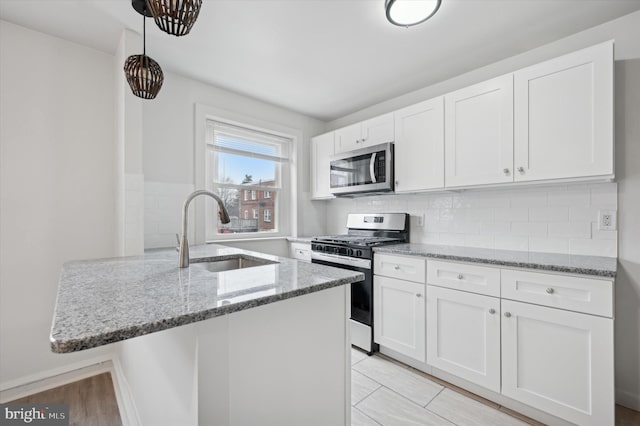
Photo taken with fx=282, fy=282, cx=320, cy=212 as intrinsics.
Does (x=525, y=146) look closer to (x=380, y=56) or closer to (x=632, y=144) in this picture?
(x=632, y=144)

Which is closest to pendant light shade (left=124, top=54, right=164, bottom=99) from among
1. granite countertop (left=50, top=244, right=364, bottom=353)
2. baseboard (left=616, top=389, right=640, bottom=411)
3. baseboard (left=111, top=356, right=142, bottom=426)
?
granite countertop (left=50, top=244, right=364, bottom=353)

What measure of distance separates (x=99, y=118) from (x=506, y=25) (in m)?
3.13

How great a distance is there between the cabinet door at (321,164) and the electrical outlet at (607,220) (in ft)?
7.58

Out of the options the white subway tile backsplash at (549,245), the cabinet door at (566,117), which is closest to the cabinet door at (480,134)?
the cabinet door at (566,117)

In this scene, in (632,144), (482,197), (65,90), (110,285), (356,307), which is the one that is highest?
(65,90)

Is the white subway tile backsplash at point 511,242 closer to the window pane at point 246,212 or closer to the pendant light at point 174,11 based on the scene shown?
the window pane at point 246,212

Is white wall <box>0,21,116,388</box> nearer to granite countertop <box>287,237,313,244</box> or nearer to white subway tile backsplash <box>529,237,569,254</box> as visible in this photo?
granite countertop <box>287,237,313,244</box>

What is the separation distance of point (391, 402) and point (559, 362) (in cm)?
99

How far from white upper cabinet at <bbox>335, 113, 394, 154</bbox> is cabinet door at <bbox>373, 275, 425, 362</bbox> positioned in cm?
139

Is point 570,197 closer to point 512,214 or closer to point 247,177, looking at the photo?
point 512,214

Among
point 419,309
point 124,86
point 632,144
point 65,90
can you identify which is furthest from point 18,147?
point 632,144

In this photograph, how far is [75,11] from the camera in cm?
182

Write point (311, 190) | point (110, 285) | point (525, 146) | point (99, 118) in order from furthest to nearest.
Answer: point (311, 190) → point (99, 118) → point (525, 146) → point (110, 285)

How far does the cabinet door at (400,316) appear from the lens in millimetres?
2154
